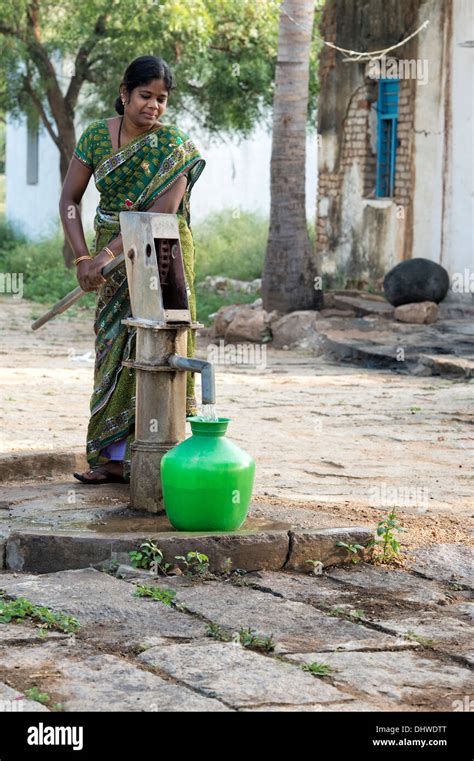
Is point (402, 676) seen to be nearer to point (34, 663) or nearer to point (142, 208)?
point (34, 663)

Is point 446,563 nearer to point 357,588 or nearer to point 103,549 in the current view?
point 357,588

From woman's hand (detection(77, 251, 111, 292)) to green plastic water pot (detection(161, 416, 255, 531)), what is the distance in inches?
38.0

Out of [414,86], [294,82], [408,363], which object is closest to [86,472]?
[408,363]

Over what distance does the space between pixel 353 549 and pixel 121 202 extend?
1.86m

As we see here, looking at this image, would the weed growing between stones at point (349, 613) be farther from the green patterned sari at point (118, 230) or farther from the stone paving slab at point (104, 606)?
the green patterned sari at point (118, 230)

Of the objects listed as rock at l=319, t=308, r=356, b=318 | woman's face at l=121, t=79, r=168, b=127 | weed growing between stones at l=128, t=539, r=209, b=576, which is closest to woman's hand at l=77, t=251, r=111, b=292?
woman's face at l=121, t=79, r=168, b=127

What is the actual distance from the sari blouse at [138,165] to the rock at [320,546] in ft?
5.30

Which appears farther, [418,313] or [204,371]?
[418,313]

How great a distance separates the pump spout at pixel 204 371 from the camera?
182 inches

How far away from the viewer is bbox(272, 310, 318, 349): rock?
43.3 ft

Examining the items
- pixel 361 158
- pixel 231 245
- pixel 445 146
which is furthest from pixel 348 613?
pixel 231 245

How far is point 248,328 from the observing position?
1352cm

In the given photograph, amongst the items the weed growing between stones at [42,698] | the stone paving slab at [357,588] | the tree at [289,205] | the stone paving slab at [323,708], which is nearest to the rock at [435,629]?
the stone paving slab at [357,588]

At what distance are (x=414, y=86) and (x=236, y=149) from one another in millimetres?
8294
